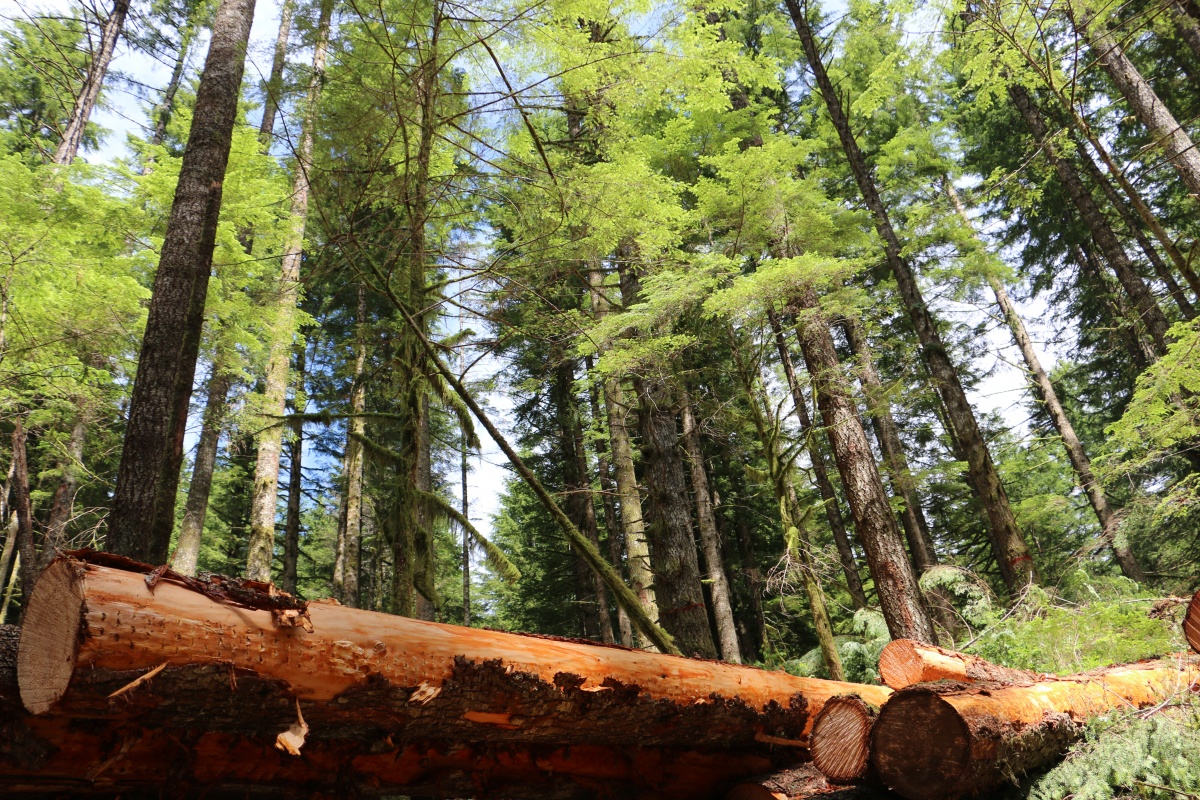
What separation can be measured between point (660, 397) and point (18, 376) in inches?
340

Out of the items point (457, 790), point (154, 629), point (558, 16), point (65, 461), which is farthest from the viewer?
point (65, 461)

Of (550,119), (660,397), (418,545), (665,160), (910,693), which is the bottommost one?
(910,693)

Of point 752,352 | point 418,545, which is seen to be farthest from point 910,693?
point 752,352

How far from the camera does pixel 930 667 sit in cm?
489

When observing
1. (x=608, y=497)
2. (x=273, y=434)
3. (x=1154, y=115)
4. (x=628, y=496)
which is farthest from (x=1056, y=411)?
(x=273, y=434)

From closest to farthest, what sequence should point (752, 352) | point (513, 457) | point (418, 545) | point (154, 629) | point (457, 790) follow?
point (154, 629)
point (457, 790)
point (513, 457)
point (418, 545)
point (752, 352)

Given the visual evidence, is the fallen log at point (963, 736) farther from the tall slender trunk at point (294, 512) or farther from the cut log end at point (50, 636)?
the tall slender trunk at point (294, 512)

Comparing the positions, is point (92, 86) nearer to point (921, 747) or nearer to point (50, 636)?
point (50, 636)

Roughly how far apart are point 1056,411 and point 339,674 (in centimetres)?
1790

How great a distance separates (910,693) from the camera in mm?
3580

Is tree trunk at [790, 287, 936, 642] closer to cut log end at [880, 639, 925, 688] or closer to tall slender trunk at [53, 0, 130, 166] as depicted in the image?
cut log end at [880, 639, 925, 688]

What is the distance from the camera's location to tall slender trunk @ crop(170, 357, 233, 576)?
10.1 meters

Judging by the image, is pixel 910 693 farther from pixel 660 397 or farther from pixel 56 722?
pixel 660 397

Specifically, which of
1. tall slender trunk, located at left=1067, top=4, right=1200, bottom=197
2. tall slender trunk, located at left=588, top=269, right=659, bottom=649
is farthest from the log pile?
tall slender trunk, located at left=1067, top=4, right=1200, bottom=197
